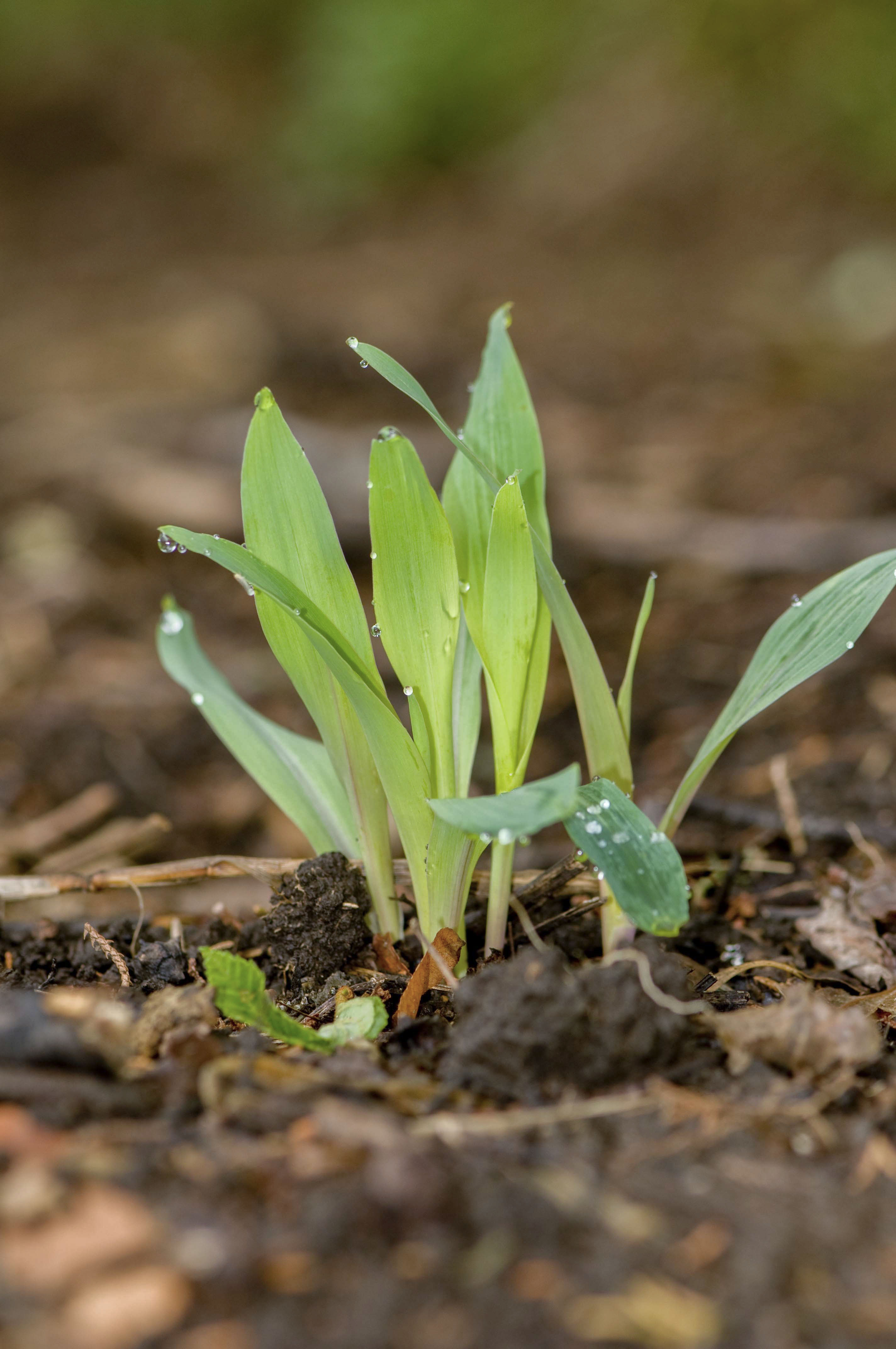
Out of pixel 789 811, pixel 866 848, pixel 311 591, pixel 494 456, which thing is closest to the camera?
pixel 311 591

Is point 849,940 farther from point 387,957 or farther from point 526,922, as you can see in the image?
point 387,957

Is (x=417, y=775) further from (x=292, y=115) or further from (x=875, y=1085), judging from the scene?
(x=292, y=115)

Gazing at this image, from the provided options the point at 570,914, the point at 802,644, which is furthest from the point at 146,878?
the point at 802,644

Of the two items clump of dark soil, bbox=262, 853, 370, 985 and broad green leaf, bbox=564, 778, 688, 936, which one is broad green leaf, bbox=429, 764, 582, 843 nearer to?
broad green leaf, bbox=564, 778, 688, 936

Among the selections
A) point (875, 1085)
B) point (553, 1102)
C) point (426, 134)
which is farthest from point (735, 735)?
point (426, 134)

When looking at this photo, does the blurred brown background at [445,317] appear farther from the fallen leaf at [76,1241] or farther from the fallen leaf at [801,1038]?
the fallen leaf at [76,1241]
